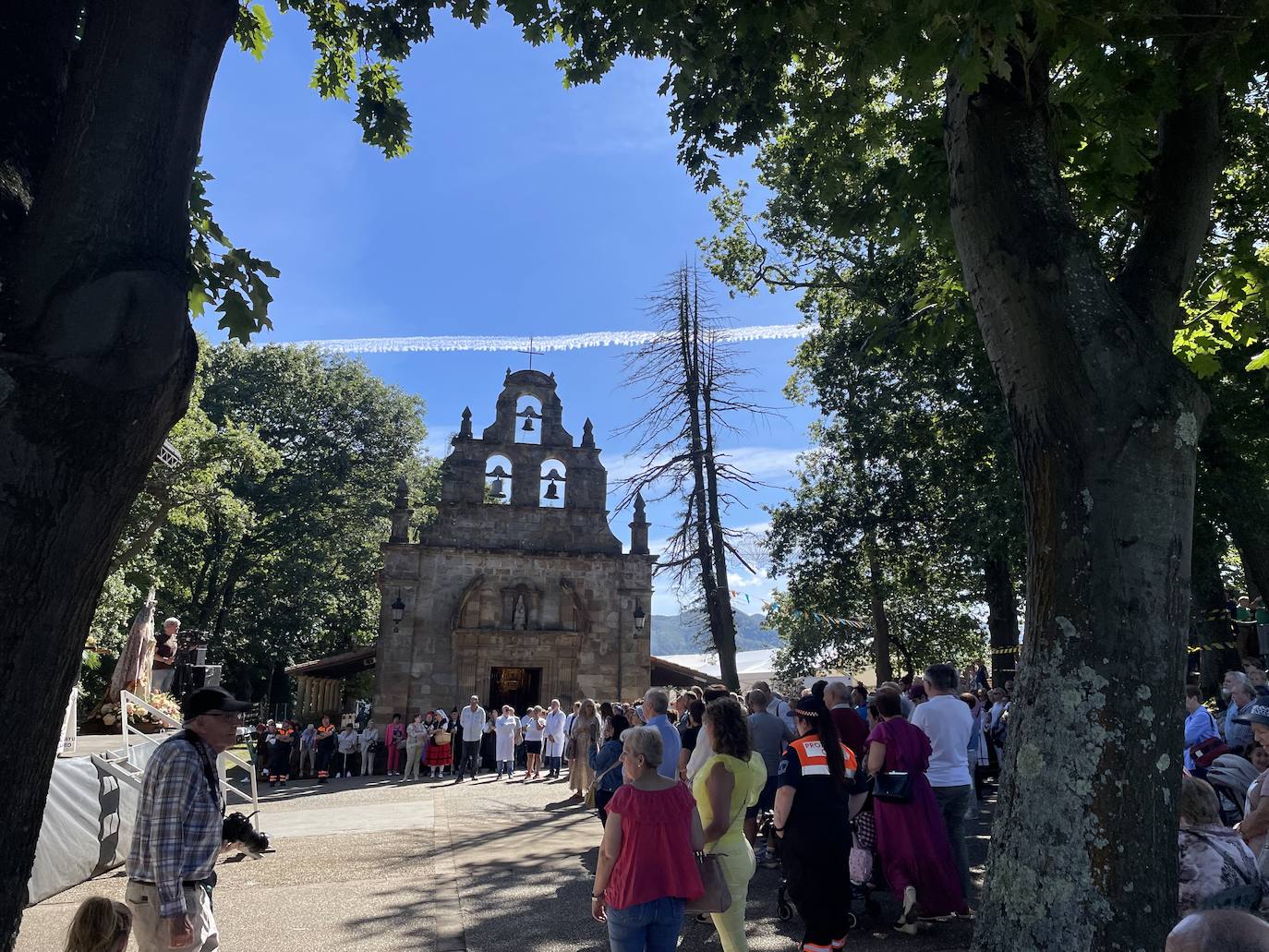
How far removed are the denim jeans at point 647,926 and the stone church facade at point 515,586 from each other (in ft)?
64.0

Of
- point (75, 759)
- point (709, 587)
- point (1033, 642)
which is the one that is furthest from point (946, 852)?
point (709, 587)

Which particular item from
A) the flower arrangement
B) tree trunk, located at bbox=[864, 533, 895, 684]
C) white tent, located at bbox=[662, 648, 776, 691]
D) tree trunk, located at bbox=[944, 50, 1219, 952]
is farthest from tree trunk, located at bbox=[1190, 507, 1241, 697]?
the flower arrangement

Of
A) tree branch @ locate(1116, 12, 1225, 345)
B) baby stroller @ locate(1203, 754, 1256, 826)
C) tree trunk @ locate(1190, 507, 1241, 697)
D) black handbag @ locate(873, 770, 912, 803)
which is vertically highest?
tree branch @ locate(1116, 12, 1225, 345)

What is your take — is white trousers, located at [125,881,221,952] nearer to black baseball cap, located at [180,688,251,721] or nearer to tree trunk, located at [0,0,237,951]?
black baseball cap, located at [180,688,251,721]

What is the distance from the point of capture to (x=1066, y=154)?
16.3ft

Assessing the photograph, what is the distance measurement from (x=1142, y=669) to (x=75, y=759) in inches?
327

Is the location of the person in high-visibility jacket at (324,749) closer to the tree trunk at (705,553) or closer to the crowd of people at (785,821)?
the tree trunk at (705,553)

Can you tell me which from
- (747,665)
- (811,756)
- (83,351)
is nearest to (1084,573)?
(811,756)

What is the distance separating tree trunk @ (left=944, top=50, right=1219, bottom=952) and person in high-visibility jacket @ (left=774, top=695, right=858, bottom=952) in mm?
1967

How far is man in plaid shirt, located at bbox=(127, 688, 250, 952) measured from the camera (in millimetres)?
3307

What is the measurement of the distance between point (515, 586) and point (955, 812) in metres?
18.6

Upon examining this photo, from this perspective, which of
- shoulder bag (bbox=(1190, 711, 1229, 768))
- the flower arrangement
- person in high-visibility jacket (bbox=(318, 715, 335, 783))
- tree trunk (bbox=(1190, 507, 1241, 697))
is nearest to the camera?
shoulder bag (bbox=(1190, 711, 1229, 768))

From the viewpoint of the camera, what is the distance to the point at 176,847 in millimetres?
3340

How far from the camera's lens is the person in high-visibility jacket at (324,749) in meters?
19.0
